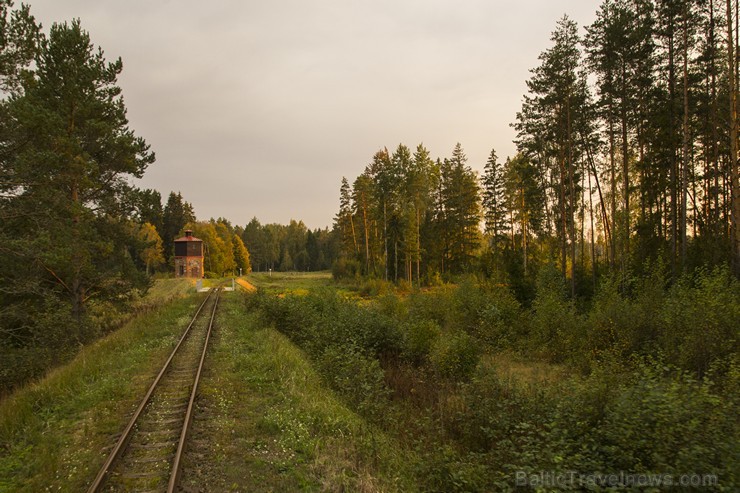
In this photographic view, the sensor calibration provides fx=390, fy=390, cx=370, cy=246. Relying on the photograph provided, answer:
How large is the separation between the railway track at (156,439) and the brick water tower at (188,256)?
52.2 meters

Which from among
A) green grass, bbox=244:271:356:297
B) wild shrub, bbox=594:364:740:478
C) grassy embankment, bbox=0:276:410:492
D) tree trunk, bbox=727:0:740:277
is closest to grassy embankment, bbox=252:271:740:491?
wild shrub, bbox=594:364:740:478

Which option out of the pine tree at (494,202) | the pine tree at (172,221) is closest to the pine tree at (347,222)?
the pine tree at (494,202)

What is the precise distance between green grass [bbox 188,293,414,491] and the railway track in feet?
1.83

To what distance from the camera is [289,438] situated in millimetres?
7387

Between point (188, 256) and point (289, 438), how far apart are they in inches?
2325

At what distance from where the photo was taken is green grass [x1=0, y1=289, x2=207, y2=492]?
6059 millimetres

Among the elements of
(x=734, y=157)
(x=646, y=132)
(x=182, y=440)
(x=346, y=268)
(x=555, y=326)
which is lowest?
(x=182, y=440)

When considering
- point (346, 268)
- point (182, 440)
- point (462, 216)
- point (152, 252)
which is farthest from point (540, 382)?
point (152, 252)

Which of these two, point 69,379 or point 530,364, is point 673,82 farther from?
point 69,379

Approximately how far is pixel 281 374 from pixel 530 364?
31.5ft

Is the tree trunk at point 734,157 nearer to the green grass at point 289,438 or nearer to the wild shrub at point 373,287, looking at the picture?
the green grass at point 289,438

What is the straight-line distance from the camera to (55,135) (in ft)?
52.2

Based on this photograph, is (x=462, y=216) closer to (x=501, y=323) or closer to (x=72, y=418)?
(x=501, y=323)

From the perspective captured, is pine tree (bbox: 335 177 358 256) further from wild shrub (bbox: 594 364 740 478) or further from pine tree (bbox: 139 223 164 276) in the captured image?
wild shrub (bbox: 594 364 740 478)
